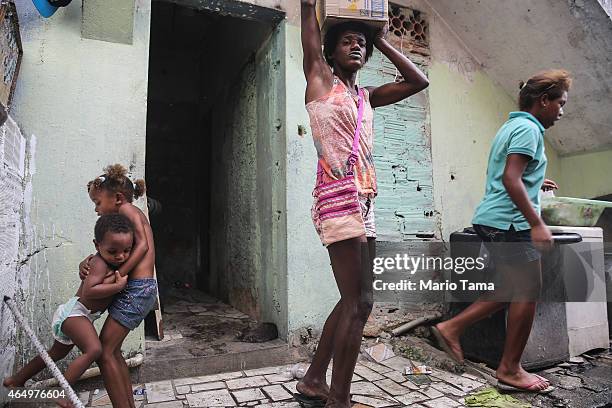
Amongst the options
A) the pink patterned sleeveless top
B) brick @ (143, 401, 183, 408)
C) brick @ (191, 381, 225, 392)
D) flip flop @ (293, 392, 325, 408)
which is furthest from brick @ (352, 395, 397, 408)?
the pink patterned sleeveless top

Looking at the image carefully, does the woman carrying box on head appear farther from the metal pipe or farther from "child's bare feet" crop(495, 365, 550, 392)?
the metal pipe

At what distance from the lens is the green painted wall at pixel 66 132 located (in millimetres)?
2805

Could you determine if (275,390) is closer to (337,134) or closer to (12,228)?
(337,134)

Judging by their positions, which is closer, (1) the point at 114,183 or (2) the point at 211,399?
(1) the point at 114,183

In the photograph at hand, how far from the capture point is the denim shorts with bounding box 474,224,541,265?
2.59 meters

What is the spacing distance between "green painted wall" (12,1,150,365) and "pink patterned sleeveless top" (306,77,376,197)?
1.60m

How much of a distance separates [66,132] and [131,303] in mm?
1432

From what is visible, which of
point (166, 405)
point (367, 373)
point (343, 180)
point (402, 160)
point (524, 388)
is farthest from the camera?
point (402, 160)

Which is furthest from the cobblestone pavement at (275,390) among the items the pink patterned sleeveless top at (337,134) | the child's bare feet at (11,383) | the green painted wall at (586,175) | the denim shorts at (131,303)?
the green painted wall at (586,175)

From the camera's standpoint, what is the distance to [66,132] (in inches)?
115

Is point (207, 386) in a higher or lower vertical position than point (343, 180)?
lower

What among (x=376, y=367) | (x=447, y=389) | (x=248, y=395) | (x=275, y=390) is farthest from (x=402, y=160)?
(x=248, y=395)

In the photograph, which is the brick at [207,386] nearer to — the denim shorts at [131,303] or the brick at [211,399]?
the brick at [211,399]

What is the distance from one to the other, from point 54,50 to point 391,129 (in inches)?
116
